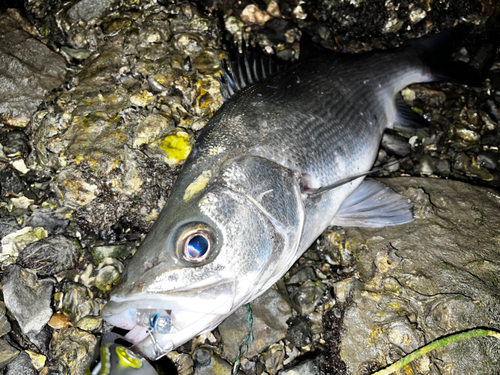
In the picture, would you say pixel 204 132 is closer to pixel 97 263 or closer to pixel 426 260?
pixel 97 263

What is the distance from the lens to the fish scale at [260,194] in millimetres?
2113

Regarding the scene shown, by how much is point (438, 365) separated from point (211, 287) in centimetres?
175

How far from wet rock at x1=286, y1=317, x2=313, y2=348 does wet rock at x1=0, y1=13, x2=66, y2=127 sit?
3.48m

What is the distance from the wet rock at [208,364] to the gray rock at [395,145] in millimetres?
2791

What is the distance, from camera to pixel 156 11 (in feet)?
14.5

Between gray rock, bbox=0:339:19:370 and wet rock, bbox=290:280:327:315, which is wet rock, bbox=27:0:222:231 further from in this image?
wet rock, bbox=290:280:327:315

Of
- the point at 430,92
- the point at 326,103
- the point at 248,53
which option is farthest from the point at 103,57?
the point at 430,92

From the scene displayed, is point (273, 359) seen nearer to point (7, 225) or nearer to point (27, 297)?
point (27, 297)

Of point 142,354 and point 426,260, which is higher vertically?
point 142,354

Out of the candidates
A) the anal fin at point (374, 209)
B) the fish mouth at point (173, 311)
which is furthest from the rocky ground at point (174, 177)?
the fish mouth at point (173, 311)

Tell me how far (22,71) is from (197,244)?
11.1 ft

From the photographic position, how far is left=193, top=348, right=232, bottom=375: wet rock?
2.80 meters

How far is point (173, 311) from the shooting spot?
211 cm

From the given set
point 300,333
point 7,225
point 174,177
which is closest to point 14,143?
point 7,225
